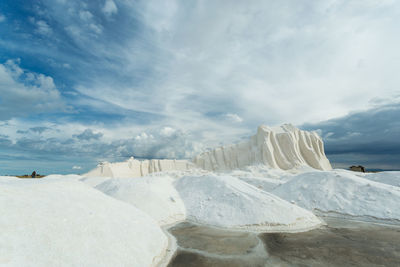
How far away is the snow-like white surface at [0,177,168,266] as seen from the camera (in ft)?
Answer: 11.7

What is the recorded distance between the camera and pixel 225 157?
33062 mm

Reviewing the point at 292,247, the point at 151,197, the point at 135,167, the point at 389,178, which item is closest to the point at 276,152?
the point at 389,178

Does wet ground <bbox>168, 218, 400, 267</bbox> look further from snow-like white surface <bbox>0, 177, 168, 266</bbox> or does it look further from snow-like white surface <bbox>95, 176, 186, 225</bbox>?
snow-like white surface <bbox>95, 176, 186, 225</bbox>

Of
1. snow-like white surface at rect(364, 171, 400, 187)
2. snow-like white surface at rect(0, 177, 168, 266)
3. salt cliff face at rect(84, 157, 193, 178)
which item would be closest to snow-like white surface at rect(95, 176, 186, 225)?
snow-like white surface at rect(0, 177, 168, 266)

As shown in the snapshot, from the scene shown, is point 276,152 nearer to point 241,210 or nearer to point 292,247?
point 241,210

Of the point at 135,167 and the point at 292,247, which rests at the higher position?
the point at 135,167

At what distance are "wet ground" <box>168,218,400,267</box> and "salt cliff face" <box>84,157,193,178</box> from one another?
22.6 metres

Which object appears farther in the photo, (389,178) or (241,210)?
(389,178)

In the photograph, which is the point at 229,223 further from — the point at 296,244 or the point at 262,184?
the point at 262,184

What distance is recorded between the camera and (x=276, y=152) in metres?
28.5

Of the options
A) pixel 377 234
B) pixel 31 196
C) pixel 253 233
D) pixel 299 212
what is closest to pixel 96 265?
pixel 31 196

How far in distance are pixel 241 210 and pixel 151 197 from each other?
13.9 feet

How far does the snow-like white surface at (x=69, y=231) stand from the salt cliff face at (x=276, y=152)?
2467 cm

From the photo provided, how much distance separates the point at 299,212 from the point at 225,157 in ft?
79.9
